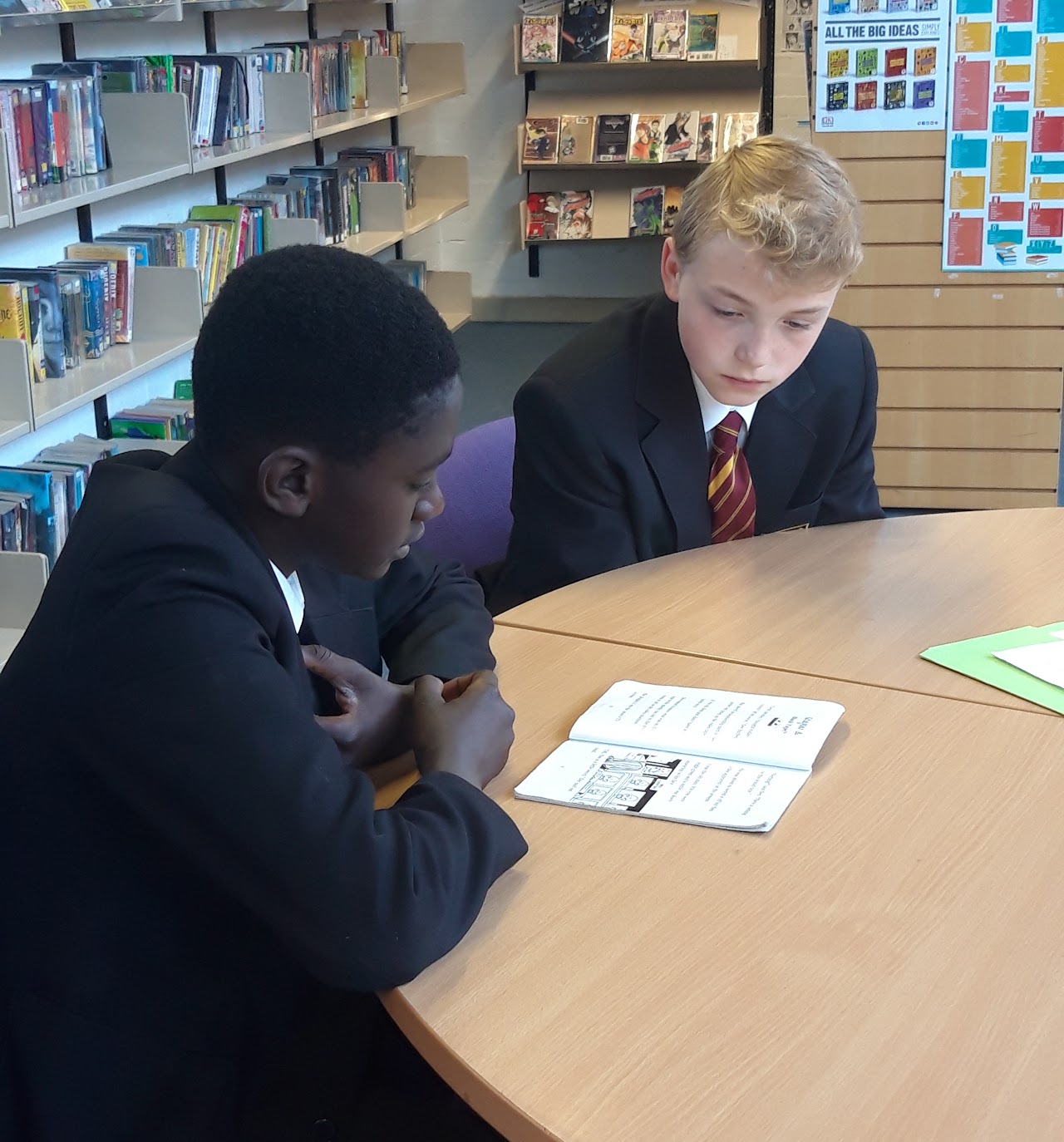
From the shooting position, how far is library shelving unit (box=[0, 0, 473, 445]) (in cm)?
269

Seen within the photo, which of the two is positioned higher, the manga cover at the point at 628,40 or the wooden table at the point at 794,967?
the manga cover at the point at 628,40

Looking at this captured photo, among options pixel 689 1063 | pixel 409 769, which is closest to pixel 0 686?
pixel 409 769

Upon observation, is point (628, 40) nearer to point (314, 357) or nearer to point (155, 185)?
point (155, 185)

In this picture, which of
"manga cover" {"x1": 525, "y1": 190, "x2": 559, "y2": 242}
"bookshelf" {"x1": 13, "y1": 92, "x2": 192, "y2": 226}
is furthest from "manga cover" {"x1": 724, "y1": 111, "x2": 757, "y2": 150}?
"bookshelf" {"x1": 13, "y1": 92, "x2": 192, "y2": 226}

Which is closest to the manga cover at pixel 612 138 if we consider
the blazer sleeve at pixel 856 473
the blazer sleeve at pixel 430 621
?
the blazer sleeve at pixel 856 473

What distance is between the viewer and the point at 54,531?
2.90 meters

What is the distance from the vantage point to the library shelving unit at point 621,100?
19.4 ft

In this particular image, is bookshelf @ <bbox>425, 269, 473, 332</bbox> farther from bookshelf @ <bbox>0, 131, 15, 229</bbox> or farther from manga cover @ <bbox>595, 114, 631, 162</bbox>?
bookshelf @ <bbox>0, 131, 15, 229</bbox>

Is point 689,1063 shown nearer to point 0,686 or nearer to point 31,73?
point 0,686

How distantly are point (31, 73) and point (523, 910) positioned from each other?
2.95 metres

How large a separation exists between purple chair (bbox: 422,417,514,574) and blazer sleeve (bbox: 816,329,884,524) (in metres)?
0.47

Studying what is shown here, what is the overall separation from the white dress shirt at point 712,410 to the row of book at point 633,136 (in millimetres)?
4169

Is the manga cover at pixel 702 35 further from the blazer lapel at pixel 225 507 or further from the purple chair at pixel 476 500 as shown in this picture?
the blazer lapel at pixel 225 507

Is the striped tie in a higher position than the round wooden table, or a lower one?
higher
